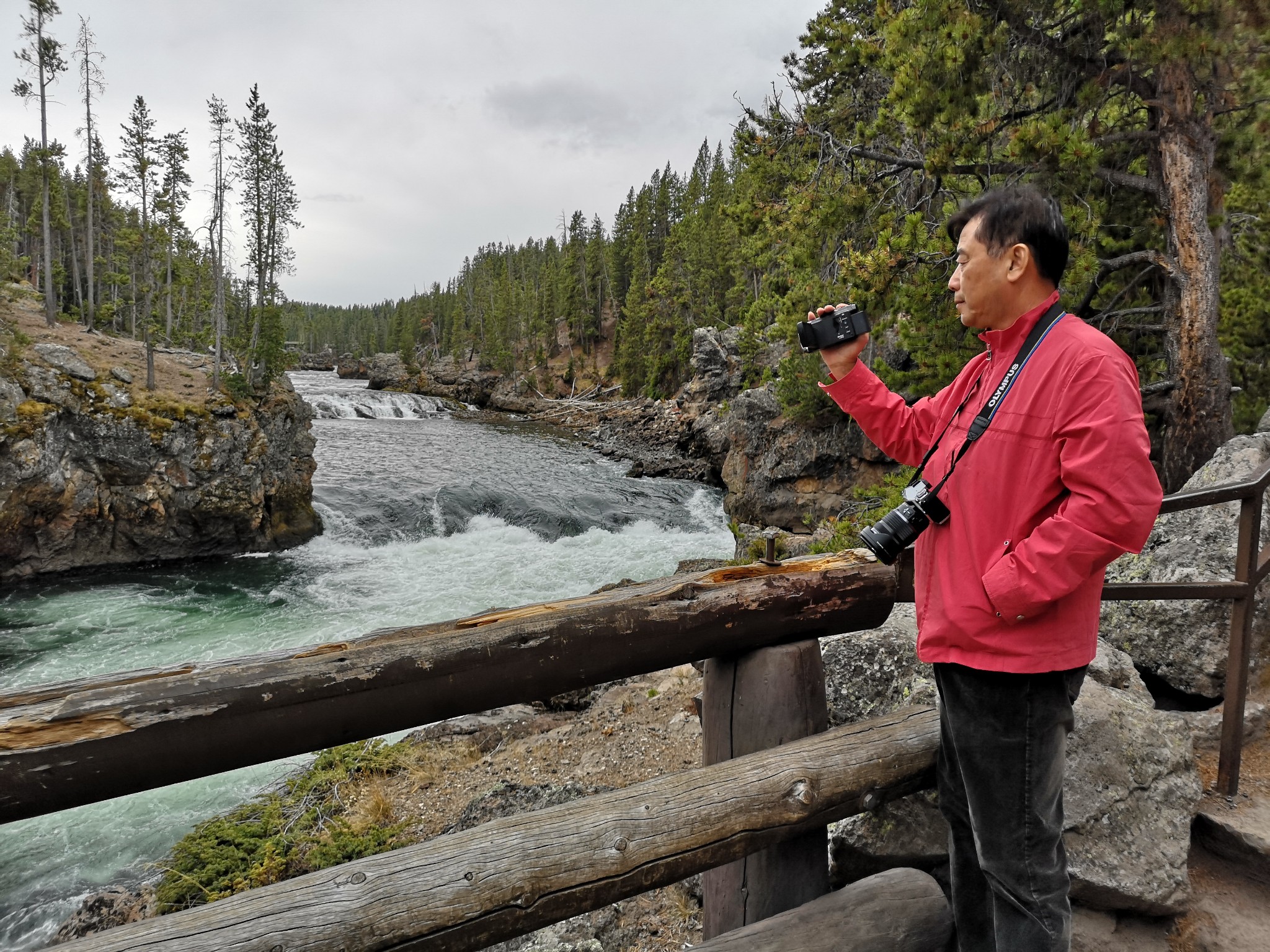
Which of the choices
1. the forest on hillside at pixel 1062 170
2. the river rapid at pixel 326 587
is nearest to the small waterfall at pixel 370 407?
the river rapid at pixel 326 587

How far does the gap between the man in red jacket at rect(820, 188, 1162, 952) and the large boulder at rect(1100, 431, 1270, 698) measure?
2.84 m

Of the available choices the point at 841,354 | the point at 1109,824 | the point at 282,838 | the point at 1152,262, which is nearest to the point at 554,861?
the point at 841,354

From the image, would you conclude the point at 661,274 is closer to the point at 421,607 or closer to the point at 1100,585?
the point at 421,607

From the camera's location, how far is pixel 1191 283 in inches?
261

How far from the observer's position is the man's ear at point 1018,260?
1961 millimetres

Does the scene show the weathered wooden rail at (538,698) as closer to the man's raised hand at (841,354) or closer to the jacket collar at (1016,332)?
the man's raised hand at (841,354)

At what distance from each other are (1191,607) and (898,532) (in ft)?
12.1

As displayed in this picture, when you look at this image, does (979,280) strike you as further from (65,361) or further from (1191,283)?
(65,361)

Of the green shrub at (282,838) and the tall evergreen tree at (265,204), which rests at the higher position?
the tall evergreen tree at (265,204)

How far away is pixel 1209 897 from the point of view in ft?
9.71

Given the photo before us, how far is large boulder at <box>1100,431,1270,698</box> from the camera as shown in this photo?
14.2ft

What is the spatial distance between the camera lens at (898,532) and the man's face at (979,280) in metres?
0.61

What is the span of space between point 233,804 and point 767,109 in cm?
1098

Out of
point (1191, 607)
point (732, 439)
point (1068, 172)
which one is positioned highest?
point (1068, 172)
